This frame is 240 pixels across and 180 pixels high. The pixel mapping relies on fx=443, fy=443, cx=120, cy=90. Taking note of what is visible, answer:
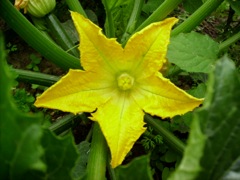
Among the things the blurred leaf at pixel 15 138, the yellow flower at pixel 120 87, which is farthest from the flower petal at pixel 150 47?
the blurred leaf at pixel 15 138

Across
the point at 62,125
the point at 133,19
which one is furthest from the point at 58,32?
the point at 62,125

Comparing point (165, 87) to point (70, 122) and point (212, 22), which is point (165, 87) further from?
point (212, 22)

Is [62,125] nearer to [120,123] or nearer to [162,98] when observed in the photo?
[120,123]

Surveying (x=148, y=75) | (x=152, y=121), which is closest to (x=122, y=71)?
(x=148, y=75)

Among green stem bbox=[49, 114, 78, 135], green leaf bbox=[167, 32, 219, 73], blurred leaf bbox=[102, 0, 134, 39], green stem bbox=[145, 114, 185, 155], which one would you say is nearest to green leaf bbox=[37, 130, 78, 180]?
green leaf bbox=[167, 32, 219, 73]

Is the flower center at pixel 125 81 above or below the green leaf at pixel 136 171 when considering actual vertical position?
above

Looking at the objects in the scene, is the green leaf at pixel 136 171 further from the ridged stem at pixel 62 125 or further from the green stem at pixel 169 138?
the ridged stem at pixel 62 125

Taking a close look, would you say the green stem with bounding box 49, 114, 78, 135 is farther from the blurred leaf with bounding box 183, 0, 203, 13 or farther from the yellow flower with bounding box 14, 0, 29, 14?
the blurred leaf with bounding box 183, 0, 203, 13
